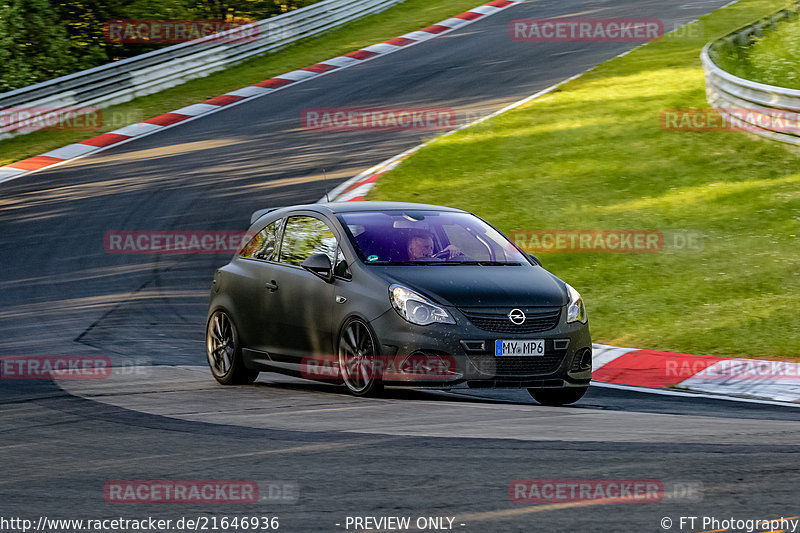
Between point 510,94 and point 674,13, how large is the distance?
10021 millimetres

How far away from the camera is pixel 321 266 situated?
29.5ft

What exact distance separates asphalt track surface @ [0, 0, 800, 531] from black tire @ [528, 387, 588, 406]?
159 mm

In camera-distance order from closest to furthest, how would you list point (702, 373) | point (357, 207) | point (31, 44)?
point (357, 207) < point (702, 373) < point (31, 44)

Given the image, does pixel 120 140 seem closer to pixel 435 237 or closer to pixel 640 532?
pixel 435 237

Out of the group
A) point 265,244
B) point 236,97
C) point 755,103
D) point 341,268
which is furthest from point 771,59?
point 341,268

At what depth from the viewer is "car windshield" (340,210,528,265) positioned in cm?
912

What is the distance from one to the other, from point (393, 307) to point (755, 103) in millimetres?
11513

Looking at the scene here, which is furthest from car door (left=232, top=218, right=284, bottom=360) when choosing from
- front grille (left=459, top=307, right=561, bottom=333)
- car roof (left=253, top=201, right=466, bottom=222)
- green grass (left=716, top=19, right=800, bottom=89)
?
green grass (left=716, top=19, right=800, bottom=89)

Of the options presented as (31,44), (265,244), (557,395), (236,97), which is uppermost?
(265,244)

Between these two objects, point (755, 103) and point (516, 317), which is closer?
point (516, 317)

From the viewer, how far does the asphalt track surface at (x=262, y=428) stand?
5379 millimetres

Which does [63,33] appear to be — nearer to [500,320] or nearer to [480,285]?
[480,285]

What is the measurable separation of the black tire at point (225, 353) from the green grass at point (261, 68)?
1267cm

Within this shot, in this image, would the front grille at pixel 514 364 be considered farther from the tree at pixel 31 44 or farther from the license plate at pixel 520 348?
the tree at pixel 31 44
